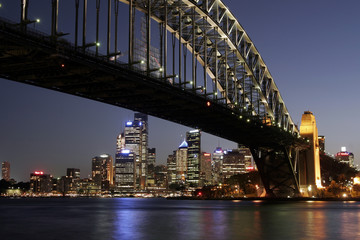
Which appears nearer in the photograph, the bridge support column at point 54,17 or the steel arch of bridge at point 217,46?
the bridge support column at point 54,17

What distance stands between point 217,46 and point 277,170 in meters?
30.2

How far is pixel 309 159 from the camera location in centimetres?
9069

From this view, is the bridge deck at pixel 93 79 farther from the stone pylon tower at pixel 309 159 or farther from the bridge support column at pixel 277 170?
the stone pylon tower at pixel 309 159

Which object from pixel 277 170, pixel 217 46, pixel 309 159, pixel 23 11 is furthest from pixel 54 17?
pixel 309 159

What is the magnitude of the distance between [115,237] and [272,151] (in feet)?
189

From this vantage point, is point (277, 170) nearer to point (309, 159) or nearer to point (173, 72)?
point (309, 159)

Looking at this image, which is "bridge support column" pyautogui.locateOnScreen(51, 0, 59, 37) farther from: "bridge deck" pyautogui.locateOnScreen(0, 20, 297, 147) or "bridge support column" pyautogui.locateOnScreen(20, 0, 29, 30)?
"bridge support column" pyautogui.locateOnScreen(20, 0, 29, 30)

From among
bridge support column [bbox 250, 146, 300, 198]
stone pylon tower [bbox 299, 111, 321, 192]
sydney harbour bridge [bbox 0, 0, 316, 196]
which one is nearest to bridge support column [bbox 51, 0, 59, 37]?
sydney harbour bridge [bbox 0, 0, 316, 196]

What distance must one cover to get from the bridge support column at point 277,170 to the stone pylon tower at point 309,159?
4.86 metres

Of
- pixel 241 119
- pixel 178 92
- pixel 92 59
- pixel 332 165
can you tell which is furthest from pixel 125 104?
pixel 332 165

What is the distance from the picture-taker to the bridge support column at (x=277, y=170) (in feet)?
263

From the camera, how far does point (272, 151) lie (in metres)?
81.9

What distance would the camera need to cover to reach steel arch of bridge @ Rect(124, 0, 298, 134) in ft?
164

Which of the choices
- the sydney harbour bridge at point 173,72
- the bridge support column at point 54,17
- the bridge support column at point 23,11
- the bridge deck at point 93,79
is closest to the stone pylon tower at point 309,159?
the sydney harbour bridge at point 173,72
